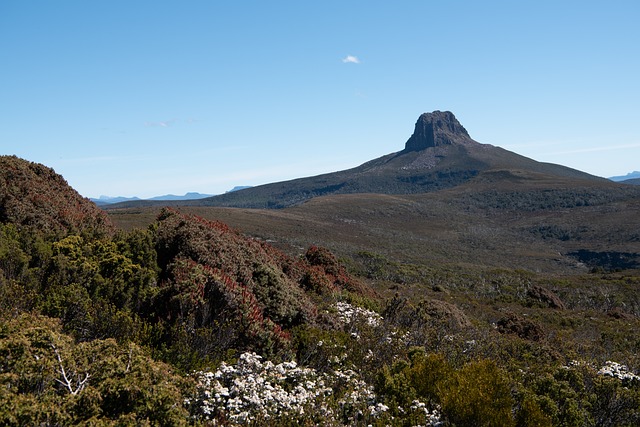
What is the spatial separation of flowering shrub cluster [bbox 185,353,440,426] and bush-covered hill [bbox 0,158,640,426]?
3 cm

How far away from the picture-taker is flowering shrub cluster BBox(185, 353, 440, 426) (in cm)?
586

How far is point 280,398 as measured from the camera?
19.8ft

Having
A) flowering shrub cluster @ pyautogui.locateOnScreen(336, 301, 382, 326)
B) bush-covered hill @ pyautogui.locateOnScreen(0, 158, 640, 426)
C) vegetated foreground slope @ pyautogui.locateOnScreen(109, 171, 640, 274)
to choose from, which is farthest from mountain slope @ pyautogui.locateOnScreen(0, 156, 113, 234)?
vegetated foreground slope @ pyautogui.locateOnScreen(109, 171, 640, 274)

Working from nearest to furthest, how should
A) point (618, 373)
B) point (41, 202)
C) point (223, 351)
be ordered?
point (223, 351) → point (618, 373) → point (41, 202)

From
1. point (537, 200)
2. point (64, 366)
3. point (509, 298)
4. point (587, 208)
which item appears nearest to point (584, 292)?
point (509, 298)

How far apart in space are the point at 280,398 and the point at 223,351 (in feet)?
8.15

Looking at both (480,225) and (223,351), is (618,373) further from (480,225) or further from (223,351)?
(480,225)

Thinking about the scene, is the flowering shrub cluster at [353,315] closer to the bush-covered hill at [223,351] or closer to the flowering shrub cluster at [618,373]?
the bush-covered hill at [223,351]

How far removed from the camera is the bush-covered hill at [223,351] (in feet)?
16.6

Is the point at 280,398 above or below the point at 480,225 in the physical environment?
above

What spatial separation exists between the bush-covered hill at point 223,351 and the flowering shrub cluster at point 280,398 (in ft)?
0.10

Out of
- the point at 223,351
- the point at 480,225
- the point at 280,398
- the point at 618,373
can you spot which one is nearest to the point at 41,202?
the point at 223,351

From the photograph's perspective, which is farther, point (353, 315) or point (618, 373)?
point (353, 315)

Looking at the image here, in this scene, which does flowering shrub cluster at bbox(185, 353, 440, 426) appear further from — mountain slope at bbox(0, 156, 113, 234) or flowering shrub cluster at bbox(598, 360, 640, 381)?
mountain slope at bbox(0, 156, 113, 234)
